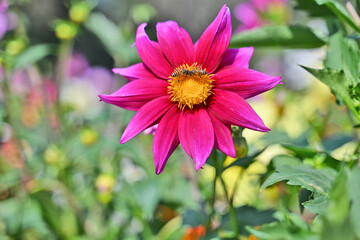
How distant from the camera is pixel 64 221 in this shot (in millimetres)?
750

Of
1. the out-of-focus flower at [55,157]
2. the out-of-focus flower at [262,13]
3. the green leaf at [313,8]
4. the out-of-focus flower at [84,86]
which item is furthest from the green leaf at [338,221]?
the out-of-focus flower at [84,86]

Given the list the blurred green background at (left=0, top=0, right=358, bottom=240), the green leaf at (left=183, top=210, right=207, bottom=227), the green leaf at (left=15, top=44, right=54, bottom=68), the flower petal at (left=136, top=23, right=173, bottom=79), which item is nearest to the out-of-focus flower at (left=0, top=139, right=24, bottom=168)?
the blurred green background at (left=0, top=0, right=358, bottom=240)

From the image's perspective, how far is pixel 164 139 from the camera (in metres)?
0.40

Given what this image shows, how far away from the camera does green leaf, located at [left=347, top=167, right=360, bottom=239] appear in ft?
0.94

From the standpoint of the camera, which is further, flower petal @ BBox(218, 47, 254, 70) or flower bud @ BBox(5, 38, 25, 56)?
flower bud @ BBox(5, 38, 25, 56)

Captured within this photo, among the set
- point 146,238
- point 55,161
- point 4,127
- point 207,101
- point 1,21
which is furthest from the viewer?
point 4,127

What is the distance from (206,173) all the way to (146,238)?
12.6 inches

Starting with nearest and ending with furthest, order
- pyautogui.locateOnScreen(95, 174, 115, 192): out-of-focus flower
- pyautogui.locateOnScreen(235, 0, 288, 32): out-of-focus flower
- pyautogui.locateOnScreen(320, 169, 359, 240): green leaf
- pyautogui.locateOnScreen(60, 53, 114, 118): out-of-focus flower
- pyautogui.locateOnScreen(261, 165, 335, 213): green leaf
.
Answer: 1. pyautogui.locateOnScreen(320, 169, 359, 240): green leaf
2. pyautogui.locateOnScreen(261, 165, 335, 213): green leaf
3. pyautogui.locateOnScreen(95, 174, 115, 192): out-of-focus flower
4. pyautogui.locateOnScreen(235, 0, 288, 32): out-of-focus flower
5. pyautogui.locateOnScreen(60, 53, 114, 118): out-of-focus flower

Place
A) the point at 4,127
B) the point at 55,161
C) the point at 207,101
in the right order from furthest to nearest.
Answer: the point at 4,127 → the point at 55,161 → the point at 207,101

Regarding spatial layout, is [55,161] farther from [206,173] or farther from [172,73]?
[172,73]

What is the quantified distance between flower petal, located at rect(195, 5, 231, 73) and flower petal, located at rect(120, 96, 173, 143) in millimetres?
59

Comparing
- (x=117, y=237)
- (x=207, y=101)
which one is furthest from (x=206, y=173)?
(x=207, y=101)

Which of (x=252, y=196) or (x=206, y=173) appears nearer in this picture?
(x=252, y=196)

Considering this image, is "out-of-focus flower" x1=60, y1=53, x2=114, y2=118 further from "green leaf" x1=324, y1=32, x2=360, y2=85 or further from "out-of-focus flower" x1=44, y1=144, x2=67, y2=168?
"green leaf" x1=324, y1=32, x2=360, y2=85
